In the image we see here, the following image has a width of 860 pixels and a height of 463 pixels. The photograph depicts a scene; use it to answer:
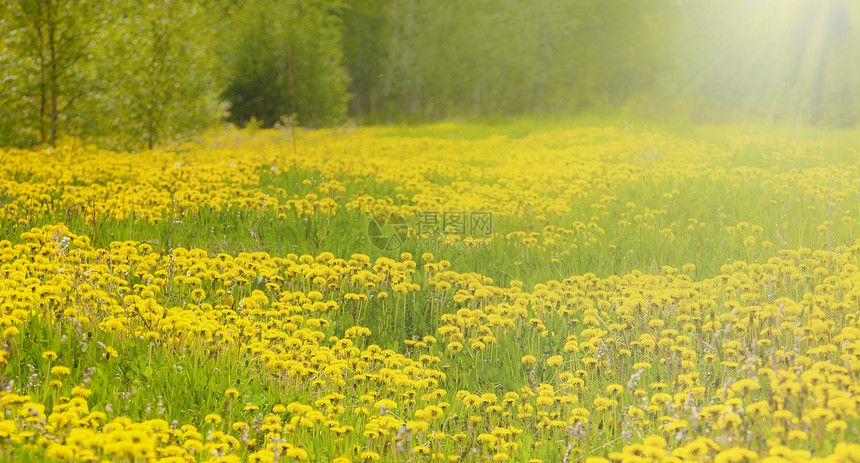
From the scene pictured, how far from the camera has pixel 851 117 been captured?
21.1m

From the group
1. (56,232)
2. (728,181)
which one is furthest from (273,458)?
(728,181)

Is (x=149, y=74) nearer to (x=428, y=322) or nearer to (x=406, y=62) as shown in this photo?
(x=428, y=322)

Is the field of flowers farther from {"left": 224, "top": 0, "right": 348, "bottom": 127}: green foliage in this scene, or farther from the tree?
{"left": 224, "top": 0, "right": 348, "bottom": 127}: green foliage

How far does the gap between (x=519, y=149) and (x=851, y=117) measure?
1369 cm

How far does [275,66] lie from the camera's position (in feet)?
82.8

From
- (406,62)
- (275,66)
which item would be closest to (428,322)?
(275,66)

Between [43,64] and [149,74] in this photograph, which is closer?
[43,64]

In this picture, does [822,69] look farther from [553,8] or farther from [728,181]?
[553,8]

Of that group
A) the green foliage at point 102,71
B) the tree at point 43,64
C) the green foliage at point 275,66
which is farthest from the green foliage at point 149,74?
the green foliage at point 275,66

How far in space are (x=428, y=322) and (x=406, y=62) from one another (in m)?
33.8

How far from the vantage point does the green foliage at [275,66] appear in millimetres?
24953

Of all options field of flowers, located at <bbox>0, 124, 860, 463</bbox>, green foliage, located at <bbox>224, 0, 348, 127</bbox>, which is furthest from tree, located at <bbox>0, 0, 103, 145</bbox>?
green foliage, located at <bbox>224, 0, 348, 127</bbox>

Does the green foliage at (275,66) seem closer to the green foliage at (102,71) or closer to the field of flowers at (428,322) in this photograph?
the green foliage at (102,71)

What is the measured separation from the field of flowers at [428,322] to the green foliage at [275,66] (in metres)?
16.5
